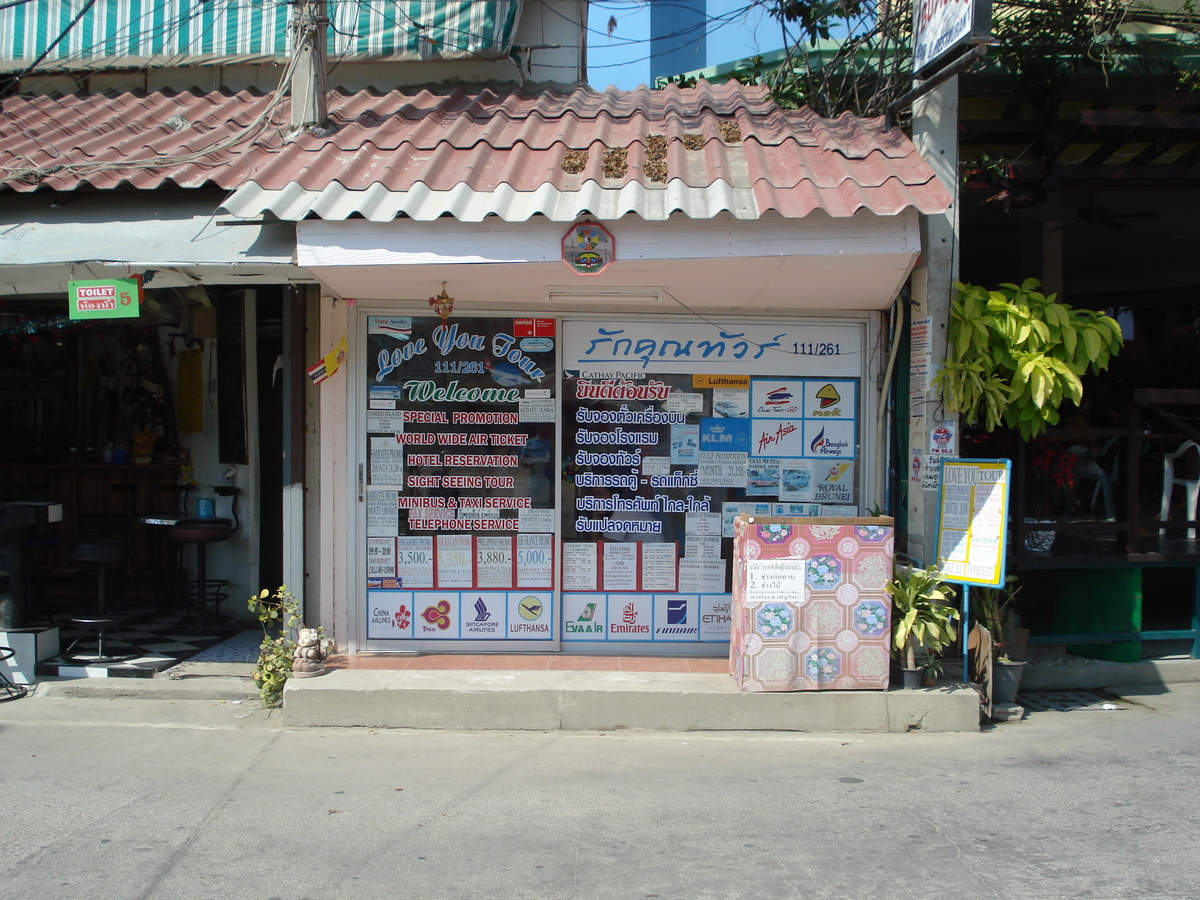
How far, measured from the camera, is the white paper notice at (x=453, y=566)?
6512 mm

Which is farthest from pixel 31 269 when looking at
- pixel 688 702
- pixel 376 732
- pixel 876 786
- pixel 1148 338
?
pixel 1148 338

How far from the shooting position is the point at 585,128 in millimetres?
6715

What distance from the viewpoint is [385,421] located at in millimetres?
6461

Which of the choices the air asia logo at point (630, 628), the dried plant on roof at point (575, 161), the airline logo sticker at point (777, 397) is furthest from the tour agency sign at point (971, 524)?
the dried plant on roof at point (575, 161)

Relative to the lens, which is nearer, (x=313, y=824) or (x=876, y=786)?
(x=313, y=824)

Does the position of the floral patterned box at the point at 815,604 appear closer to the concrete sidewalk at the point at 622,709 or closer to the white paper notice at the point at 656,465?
the concrete sidewalk at the point at 622,709

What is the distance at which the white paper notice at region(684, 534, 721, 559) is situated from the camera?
657 centimetres

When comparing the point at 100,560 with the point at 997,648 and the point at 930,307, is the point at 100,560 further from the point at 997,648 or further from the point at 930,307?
the point at 997,648

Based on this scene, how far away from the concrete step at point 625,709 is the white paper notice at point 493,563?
1095 mm

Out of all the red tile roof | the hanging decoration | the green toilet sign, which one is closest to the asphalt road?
the green toilet sign

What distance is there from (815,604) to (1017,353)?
2121 mm

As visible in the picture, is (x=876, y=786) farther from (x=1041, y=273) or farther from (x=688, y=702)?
(x=1041, y=273)

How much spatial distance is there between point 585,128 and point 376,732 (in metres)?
4.57

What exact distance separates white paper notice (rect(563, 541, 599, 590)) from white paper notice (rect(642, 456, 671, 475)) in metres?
0.70
